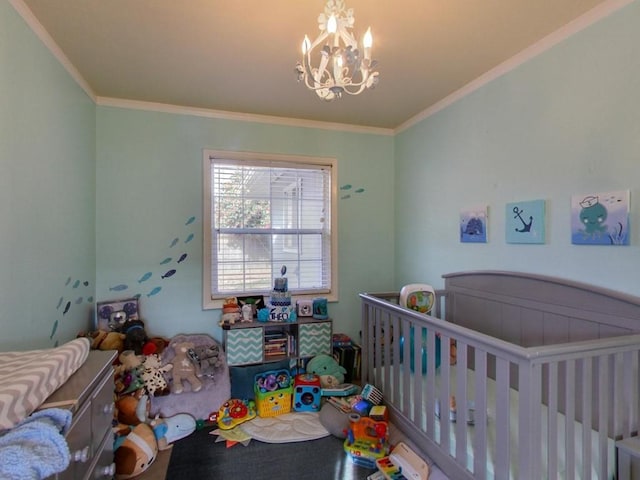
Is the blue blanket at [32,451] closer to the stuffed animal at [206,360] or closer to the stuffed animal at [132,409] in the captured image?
the stuffed animal at [132,409]

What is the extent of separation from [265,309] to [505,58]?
7.74ft

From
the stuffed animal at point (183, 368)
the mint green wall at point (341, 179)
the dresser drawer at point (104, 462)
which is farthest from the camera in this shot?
the stuffed animal at point (183, 368)

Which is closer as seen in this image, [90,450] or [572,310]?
[90,450]

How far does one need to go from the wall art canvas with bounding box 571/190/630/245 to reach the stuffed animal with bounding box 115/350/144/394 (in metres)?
2.66

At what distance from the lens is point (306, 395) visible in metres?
2.37

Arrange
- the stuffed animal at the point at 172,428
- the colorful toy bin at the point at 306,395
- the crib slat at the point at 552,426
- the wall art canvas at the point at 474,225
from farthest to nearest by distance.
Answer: the colorful toy bin at the point at 306,395, the wall art canvas at the point at 474,225, the stuffed animal at the point at 172,428, the crib slat at the point at 552,426

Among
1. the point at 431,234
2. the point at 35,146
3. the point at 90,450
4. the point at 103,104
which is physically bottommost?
the point at 90,450

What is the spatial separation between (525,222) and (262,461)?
2007mm

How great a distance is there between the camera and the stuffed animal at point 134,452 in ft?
5.50

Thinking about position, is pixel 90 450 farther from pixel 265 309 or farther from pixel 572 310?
pixel 572 310

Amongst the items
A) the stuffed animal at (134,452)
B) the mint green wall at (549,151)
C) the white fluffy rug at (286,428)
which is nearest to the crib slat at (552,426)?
the mint green wall at (549,151)

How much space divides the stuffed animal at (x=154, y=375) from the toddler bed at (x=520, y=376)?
140 centimetres

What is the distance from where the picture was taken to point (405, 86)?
229cm

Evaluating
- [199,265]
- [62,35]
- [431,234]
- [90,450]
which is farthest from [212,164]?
[90,450]
